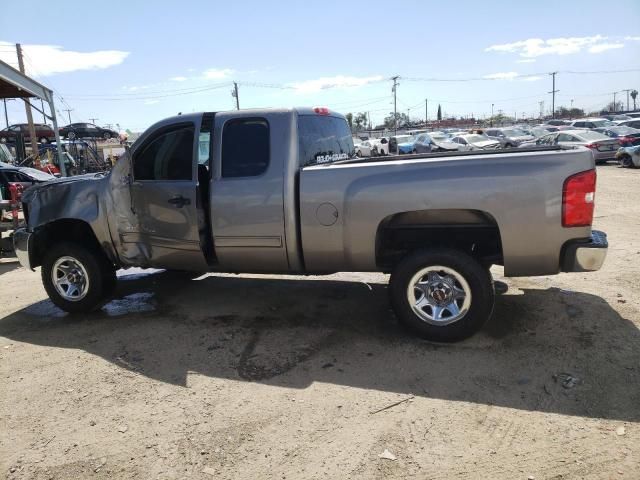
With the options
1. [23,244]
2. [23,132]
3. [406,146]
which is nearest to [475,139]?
[406,146]

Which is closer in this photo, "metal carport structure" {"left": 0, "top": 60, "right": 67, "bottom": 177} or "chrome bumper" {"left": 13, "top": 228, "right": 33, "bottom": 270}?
"chrome bumper" {"left": 13, "top": 228, "right": 33, "bottom": 270}

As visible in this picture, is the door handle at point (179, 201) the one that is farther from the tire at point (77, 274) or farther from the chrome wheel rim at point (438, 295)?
the chrome wheel rim at point (438, 295)

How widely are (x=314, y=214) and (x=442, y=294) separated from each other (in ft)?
4.19

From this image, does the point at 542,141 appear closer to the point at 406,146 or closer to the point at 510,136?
the point at 510,136

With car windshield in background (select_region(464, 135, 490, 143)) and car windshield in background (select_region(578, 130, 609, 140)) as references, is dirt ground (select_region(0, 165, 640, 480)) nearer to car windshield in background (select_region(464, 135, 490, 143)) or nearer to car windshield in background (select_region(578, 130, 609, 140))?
car windshield in background (select_region(578, 130, 609, 140))

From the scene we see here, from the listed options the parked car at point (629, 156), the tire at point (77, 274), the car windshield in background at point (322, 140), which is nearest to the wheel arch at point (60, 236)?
the tire at point (77, 274)

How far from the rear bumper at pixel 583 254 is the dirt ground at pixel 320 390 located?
702mm

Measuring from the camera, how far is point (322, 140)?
16.4ft

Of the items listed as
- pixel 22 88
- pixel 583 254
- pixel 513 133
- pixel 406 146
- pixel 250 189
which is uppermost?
pixel 22 88

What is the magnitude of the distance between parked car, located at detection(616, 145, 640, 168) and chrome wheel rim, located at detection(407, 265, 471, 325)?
18424 mm

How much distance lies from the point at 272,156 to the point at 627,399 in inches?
130

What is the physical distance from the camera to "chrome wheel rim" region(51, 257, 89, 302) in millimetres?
5402

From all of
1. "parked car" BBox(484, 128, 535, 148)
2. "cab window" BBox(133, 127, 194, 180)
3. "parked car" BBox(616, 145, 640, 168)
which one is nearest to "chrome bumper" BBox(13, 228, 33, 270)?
"cab window" BBox(133, 127, 194, 180)

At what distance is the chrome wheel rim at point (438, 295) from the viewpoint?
4145 mm
